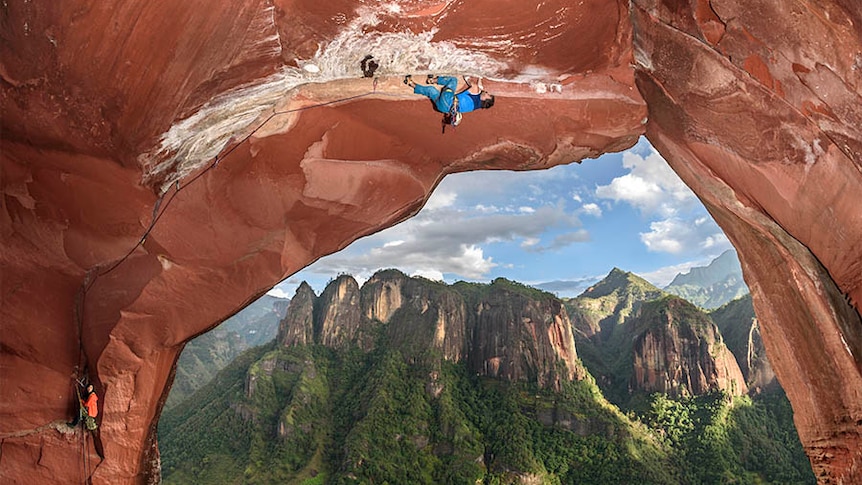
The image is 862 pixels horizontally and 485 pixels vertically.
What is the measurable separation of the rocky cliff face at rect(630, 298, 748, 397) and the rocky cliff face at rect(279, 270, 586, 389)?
10787 millimetres

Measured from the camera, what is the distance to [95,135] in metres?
5.02

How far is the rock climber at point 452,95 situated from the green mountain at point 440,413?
4839 centimetres

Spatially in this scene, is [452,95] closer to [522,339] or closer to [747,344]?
[522,339]

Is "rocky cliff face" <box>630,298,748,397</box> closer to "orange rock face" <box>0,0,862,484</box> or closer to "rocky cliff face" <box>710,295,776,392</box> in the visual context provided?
"rocky cliff face" <box>710,295,776,392</box>

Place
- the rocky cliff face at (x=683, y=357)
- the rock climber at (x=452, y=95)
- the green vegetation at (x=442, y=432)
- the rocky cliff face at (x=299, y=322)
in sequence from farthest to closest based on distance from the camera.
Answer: the rocky cliff face at (x=299, y=322), the rocky cliff face at (x=683, y=357), the green vegetation at (x=442, y=432), the rock climber at (x=452, y=95)

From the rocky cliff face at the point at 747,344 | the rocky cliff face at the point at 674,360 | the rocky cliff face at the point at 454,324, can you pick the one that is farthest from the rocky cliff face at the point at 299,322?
the rocky cliff face at the point at 747,344

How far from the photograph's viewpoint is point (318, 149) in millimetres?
7422

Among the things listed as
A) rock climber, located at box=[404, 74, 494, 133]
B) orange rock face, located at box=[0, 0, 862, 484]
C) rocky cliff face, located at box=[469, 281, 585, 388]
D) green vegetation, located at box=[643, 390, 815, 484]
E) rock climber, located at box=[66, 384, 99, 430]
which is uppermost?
rocky cliff face, located at box=[469, 281, 585, 388]

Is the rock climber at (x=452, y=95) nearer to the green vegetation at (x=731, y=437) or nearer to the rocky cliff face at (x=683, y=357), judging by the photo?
the green vegetation at (x=731, y=437)

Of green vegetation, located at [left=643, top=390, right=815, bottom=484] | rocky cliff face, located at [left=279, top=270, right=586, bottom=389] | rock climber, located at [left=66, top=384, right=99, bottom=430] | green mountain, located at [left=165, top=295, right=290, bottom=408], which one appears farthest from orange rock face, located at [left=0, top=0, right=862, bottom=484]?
green mountain, located at [left=165, top=295, right=290, bottom=408]

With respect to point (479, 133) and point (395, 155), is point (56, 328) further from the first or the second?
point (479, 133)

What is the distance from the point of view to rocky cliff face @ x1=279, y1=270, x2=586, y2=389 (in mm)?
66500

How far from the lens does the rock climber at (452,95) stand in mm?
6453

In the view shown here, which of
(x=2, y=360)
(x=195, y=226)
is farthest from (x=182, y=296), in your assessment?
(x=2, y=360)
